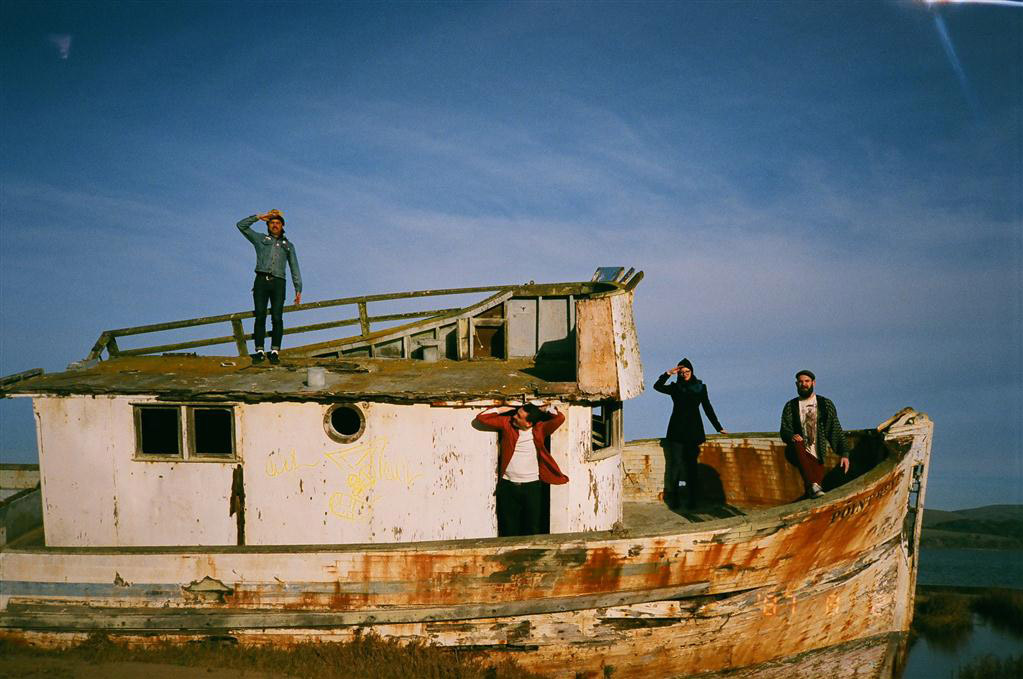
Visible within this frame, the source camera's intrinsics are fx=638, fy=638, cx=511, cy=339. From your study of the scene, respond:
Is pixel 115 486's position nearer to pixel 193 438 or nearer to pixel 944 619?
pixel 193 438

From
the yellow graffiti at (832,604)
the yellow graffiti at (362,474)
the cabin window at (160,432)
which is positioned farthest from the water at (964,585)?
the cabin window at (160,432)

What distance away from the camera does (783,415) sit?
27.0ft

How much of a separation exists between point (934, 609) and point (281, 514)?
11921 millimetres

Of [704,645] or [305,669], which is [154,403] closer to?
[305,669]

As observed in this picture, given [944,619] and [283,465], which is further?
[944,619]

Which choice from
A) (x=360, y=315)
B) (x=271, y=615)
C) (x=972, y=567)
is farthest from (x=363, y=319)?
(x=972, y=567)

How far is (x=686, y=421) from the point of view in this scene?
893 centimetres

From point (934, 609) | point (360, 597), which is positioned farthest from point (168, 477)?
point (934, 609)

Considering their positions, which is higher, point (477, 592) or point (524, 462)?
point (524, 462)

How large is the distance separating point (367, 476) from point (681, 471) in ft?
15.7

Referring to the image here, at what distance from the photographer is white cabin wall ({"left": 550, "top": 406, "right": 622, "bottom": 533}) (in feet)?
22.7

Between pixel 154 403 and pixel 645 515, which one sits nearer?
pixel 154 403

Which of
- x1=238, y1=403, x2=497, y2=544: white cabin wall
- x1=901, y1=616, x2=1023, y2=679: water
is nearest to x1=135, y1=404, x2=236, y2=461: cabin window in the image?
x1=238, y1=403, x2=497, y2=544: white cabin wall

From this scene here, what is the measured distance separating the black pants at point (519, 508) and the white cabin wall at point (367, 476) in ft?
0.69
